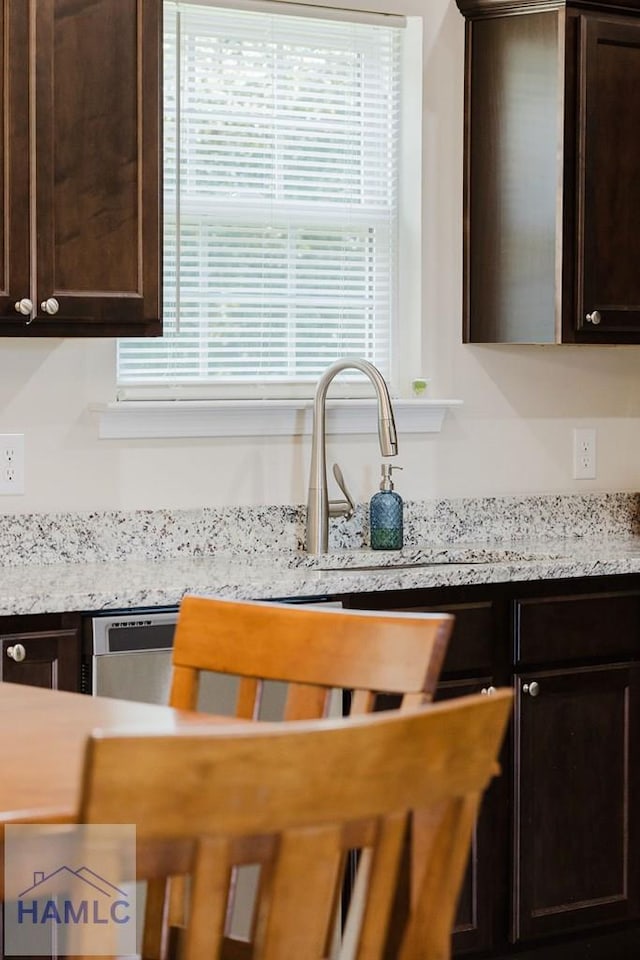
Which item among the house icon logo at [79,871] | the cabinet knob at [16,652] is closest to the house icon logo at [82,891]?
the house icon logo at [79,871]

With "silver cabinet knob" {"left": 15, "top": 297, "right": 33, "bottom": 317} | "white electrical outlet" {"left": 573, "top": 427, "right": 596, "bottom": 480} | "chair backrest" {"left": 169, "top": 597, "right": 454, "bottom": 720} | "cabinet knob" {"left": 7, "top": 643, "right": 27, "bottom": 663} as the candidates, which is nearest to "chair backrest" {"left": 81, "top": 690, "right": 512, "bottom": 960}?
"chair backrest" {"left": 169, "top": 597, "right": 454, "bottom": 720}

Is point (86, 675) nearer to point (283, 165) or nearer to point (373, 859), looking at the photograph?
point (283, 165)

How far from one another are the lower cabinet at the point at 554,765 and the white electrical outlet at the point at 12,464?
0.91 meters

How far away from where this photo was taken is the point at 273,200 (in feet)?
10.9

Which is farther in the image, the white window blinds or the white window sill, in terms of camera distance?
the white window blinds

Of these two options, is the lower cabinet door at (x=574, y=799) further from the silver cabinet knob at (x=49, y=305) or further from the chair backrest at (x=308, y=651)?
the chair backrest at (x=308, y=651)

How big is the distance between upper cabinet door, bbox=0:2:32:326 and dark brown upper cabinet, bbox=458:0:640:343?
127cm

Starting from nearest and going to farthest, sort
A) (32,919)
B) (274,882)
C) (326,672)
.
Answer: (274,882) → (326,672) → (32,919)

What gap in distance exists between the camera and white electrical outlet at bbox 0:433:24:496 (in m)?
3.01

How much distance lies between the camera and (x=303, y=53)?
3.33 m

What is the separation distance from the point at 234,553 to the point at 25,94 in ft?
3.81

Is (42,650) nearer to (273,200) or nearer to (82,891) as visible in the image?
(273,200)

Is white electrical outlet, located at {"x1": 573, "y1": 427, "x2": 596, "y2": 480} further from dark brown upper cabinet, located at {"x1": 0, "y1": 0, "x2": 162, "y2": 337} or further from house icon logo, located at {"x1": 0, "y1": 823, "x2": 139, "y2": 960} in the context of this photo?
house icon logo, located at {"x1": 0, "y1": 823, "x2": 139, "y2": 960}

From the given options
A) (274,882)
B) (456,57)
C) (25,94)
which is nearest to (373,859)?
(274,882)
